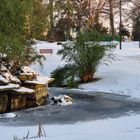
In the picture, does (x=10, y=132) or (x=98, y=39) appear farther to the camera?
(x=98, y=39)

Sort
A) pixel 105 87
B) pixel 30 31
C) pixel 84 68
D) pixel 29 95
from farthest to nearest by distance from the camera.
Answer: pixel 84 68
pixel 105 87
pixel 30 31
pixel 29 95

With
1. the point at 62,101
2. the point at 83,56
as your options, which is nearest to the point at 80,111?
the point at 62,101

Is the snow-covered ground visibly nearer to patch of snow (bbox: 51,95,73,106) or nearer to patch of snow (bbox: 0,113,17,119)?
patch of snow (bbox: 0,113,17,119)

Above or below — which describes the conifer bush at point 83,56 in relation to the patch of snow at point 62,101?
above

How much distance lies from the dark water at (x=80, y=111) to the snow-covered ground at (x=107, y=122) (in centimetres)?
76

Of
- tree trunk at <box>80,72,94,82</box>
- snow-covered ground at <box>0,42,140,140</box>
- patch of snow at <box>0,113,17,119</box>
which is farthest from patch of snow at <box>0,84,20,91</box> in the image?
tree trunk at <box>80,72,94,82</box>

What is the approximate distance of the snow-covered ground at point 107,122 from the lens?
920 centimetres

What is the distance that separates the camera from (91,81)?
2492 cm

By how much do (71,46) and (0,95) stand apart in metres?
8.54

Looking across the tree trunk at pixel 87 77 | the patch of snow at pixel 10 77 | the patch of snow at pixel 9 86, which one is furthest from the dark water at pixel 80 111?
the tree trunk at pixel 87 77

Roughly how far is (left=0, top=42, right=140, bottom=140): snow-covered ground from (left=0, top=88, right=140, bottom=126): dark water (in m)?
0.76

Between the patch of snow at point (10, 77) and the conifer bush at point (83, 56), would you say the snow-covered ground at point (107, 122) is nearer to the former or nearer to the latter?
the conifer bush at point (83, 56)

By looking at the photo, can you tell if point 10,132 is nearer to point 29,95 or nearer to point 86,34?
point 29,95

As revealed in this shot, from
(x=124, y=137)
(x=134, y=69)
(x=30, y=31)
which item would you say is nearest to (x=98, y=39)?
(x=134, y=69)
